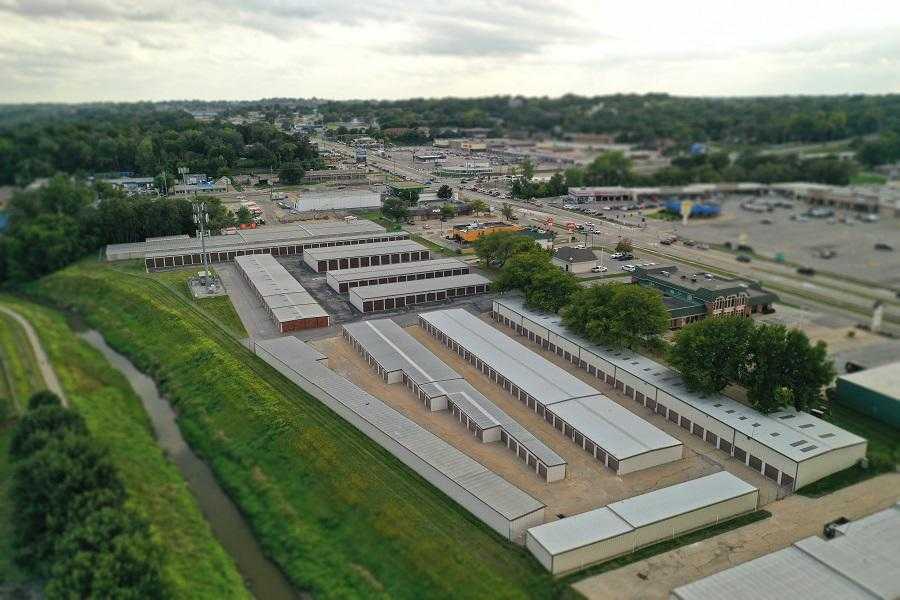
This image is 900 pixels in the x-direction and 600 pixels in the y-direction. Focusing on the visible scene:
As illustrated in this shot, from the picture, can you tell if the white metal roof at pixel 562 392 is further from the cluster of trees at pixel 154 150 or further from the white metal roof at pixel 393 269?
the cluster of trees at pixel 154 150

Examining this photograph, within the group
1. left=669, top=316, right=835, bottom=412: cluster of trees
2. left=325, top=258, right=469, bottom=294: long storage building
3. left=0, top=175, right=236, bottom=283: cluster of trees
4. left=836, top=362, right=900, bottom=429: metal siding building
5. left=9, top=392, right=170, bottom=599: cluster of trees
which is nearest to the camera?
left=9, top=392, right=170, bottom=599: cluster of trees

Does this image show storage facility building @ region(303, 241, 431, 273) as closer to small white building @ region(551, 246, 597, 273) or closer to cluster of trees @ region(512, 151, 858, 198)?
small white building @ region(551, 246, 597, 273)

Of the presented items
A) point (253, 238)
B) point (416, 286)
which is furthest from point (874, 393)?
point (253, 238)

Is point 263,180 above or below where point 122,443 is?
above

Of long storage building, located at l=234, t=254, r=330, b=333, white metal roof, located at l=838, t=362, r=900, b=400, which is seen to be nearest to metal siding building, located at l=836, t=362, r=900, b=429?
white metal roof, located at l=838, t=362, r=900, b=400

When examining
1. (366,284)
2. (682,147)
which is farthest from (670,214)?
(682,147)

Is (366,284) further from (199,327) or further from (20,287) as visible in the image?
(20,287)

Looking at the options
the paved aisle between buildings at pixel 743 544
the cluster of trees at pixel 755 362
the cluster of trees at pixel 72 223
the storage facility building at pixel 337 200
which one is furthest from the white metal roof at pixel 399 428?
the storage facility building at pixel 337 200

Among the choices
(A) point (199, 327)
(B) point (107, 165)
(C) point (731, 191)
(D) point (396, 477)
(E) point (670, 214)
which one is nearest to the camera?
(D) point (396, 477)

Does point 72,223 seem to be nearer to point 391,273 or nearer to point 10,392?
point 10,392
